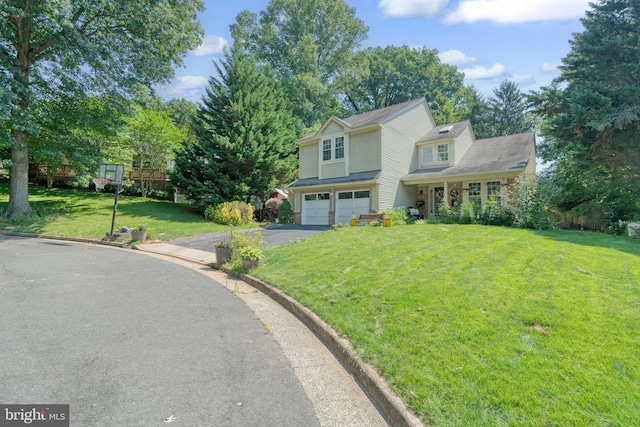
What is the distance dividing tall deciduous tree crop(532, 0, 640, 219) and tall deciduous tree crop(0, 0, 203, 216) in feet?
67.8

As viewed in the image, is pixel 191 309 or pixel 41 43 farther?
pixel 41 43

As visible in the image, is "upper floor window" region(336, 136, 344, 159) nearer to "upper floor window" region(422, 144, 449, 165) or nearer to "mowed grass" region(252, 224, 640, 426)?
"upper floor window" region(422, 144, 449, 165)

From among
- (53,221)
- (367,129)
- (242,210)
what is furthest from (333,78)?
(53,221)

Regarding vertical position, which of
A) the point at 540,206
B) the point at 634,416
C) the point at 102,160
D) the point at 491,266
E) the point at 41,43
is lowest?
the point at 634,416

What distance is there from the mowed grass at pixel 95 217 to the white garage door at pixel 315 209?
6.00 m

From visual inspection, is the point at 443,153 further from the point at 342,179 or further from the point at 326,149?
the point at 326,149

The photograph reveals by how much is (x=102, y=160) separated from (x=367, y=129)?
51.4ft

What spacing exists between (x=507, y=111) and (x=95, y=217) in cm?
4510

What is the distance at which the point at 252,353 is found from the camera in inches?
155

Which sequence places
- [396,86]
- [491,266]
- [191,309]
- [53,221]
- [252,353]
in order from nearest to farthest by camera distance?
[252,353] → [191,309] → [491,266] → [53,221] → [396,86]

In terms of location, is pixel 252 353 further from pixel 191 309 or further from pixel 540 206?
pixel 540 206

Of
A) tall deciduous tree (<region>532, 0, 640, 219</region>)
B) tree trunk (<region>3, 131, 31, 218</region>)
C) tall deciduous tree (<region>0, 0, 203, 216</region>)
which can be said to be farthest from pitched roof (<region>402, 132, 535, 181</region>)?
tree trunk (<region>3, 131, 31, 218</region>)

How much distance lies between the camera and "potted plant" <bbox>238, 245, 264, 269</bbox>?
27.0ft

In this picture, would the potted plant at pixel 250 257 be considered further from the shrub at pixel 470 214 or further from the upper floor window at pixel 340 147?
the upper floor window at pixel 340 147
